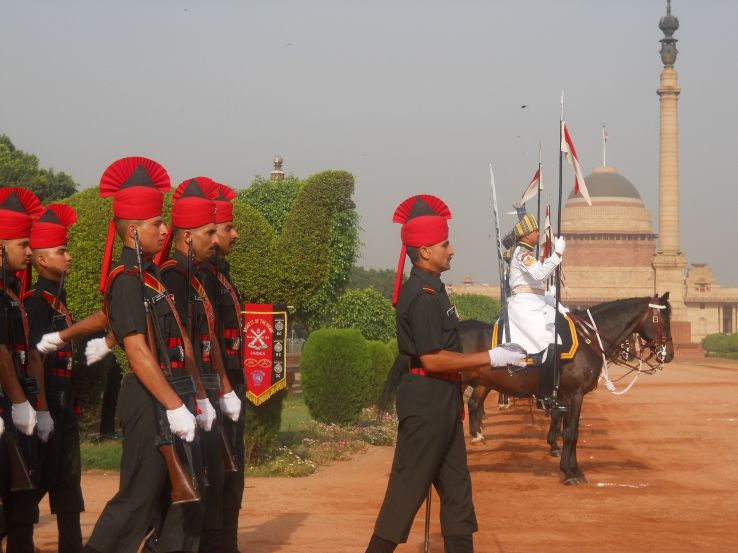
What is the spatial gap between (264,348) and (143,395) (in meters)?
6.20

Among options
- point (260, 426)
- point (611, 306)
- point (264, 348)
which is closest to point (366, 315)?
point (611, 306)

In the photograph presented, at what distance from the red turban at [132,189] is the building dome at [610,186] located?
3855 inches

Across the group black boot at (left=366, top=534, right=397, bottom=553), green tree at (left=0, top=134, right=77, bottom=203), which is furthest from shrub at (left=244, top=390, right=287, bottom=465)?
green tree at (left=0, top=134, right=77, bottom=203)

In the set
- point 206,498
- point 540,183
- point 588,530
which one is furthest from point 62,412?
point 540,183

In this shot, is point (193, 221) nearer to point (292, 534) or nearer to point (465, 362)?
point (465, 362)

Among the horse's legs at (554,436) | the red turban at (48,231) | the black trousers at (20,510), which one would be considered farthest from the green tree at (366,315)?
the black trousers at (20,510)

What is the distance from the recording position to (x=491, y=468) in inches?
518

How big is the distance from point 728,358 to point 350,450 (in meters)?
52.7

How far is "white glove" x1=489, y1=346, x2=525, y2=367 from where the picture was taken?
557cm

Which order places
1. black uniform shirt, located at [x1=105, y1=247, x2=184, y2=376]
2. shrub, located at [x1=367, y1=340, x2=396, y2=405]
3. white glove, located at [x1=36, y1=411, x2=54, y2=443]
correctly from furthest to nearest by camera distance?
shrub, located at [x1=367, y1=340, x2=396, y2=405]
white glove, located at [x1=36, y1=411, x2=54, y2=443]
black uniform shirt, located at [x1=105, y1=247, x2=184, y2=376]

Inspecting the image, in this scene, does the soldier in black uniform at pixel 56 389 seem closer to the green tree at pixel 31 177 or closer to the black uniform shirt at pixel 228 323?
the black uniform shirt at pixel 228 323

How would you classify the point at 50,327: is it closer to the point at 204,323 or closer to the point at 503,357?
the point at 204,323

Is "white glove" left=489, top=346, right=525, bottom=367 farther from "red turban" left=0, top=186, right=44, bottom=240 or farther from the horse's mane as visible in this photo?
the horse's mane

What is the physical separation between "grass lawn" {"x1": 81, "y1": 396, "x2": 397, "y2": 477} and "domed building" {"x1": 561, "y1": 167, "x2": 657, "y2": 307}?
255 ft
